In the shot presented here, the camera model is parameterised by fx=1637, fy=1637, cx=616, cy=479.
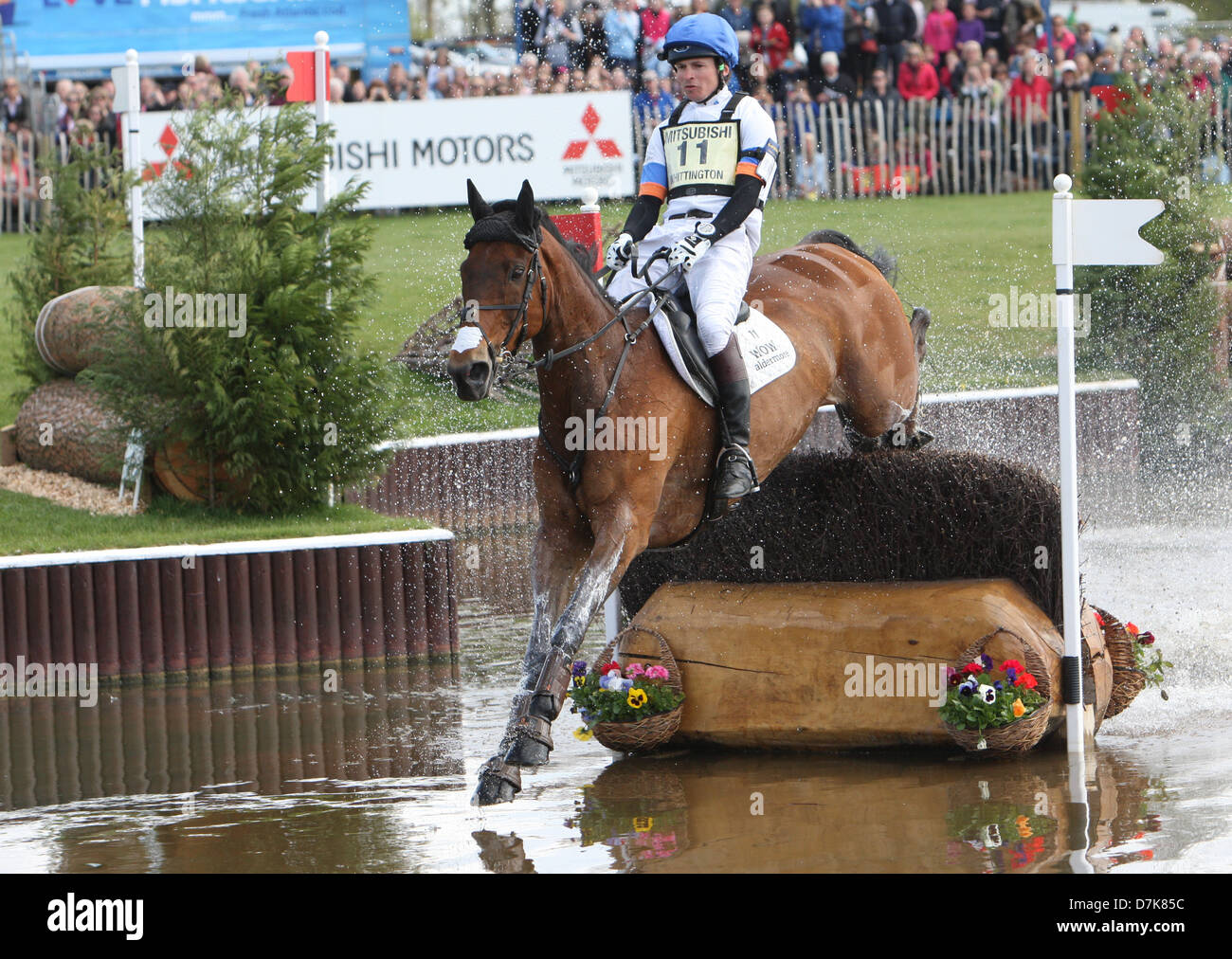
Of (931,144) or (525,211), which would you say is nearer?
(525,211)

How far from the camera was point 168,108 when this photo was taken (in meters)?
19.6

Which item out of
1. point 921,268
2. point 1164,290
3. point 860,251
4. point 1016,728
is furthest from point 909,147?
point 1016,728

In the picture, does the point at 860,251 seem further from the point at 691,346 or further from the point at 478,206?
the point at 478,206

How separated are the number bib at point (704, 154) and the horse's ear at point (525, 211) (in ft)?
3.96

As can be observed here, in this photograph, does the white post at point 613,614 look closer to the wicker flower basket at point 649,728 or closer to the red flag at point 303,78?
the wicker flower basket at point 649,728

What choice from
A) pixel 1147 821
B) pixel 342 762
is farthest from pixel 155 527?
pixel 1147 821

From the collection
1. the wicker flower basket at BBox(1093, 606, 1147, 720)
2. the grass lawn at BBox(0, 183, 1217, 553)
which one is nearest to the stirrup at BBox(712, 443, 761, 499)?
the wicker flower basket at BBox(1093, 606, 1147, 720)

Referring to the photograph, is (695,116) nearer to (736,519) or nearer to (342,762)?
(736,519)

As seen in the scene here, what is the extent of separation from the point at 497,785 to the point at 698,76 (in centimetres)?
319

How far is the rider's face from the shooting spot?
719 centimetres

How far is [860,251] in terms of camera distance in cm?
877

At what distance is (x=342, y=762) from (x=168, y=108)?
1381 centimetres

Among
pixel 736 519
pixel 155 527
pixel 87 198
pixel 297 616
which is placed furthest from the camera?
pixel 87 198

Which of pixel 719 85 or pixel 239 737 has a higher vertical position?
pixel 719 85
